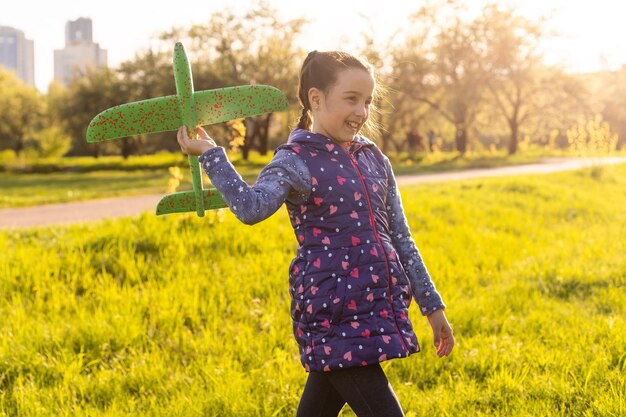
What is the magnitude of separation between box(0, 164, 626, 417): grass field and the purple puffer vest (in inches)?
52.7

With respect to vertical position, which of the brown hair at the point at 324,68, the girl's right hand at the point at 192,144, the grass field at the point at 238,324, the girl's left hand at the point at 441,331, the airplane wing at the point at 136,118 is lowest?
the grass field at the point at 238,324

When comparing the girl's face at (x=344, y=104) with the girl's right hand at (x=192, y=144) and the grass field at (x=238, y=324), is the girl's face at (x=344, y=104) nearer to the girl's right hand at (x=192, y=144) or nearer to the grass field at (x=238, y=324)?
the girl's right hand at (x=192, y=144)

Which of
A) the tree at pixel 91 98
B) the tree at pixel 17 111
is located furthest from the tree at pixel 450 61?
the tree at pixel 17 111

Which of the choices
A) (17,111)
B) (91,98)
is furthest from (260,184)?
(17,111)

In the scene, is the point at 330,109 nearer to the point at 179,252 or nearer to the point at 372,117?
the point at 372,117

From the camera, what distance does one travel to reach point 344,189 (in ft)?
6.91

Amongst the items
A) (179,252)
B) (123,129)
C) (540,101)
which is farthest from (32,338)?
(540,101)

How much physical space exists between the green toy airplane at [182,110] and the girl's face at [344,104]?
0.60 feet

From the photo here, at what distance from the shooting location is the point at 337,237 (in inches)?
82.0

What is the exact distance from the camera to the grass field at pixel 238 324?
3348 mm

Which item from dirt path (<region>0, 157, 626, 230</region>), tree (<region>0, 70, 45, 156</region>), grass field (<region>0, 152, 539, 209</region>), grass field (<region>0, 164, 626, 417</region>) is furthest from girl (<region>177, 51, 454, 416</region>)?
tree (<region>0, 70, 45, 156</region>)

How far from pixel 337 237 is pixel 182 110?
2.07ft

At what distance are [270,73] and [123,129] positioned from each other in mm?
28582

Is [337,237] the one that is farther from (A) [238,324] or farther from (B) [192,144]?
(A) [238,324]
